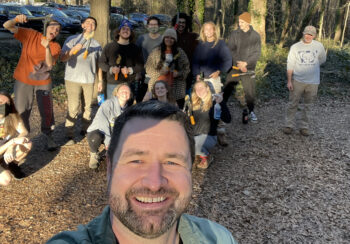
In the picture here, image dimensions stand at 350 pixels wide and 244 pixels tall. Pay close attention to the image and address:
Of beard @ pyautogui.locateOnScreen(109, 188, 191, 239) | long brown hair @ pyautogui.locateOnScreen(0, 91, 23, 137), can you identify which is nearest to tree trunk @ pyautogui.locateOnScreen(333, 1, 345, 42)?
long brown hair @ pyautogui.locateOnScreen(0, 91, 23, 137)

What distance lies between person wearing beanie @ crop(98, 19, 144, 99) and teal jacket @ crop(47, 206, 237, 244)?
403 centimetres

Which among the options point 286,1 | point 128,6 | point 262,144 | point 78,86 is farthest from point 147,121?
point 128,6

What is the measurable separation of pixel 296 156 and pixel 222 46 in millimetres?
2371

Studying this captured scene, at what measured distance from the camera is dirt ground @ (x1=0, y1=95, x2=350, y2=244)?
12.5ft

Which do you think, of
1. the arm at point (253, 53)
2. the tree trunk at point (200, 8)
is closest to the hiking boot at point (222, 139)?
the arm at point (253, 53)

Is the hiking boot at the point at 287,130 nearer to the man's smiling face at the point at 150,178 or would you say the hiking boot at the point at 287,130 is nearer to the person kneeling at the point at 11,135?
the person kneeling at the point at 11,135

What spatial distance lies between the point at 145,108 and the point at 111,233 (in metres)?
0.59

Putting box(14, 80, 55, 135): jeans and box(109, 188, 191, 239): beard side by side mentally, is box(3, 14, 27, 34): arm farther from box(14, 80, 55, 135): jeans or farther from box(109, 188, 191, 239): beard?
box(109, 188, 191, 239): beard

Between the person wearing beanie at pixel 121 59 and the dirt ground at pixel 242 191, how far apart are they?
1.37m

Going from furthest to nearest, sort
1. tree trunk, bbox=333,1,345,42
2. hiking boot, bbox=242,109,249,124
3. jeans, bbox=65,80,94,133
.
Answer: tree trunk, bbox=333,1,345,42 < hiking boot, bbox=242,109,249,124 < jeans, bbox=65,80,94,133

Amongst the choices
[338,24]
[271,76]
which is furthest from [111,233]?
[338,24]

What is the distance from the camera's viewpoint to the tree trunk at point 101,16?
7.50m

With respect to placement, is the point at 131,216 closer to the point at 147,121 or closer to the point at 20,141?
the point at 147,121

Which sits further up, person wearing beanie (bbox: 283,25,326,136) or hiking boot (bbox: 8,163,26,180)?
person wearing beanie (bbox: 283,25,326,136)
